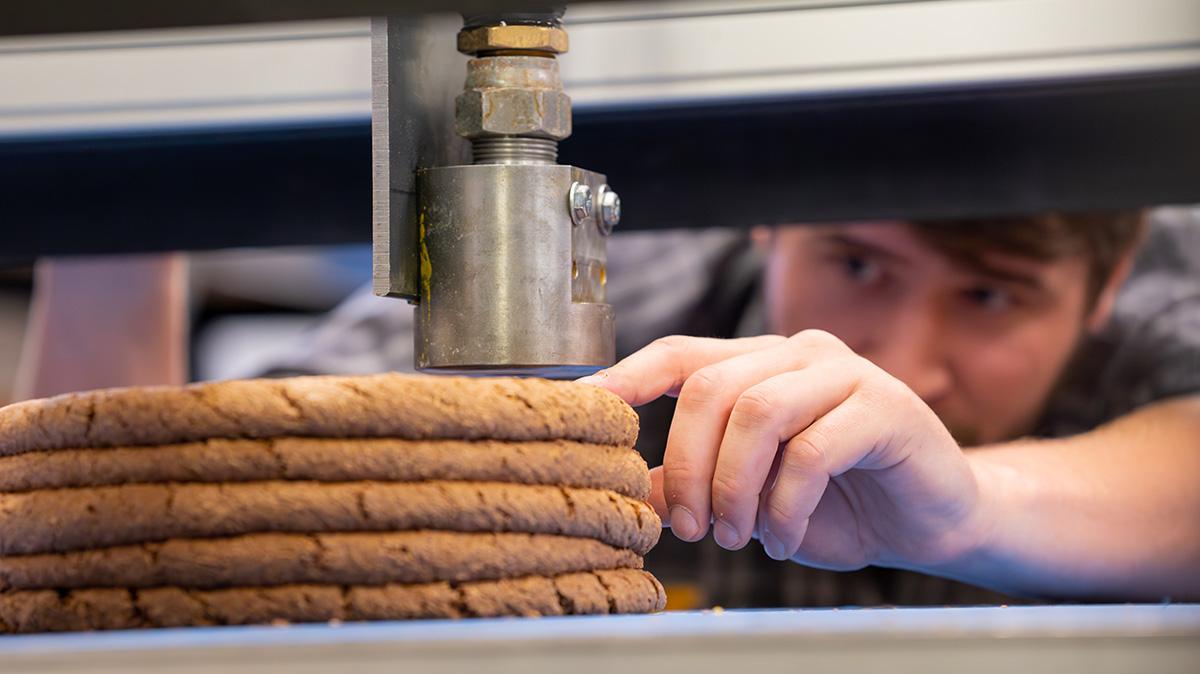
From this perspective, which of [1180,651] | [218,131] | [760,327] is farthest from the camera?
[760,327]

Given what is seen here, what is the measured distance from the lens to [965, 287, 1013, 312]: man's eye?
6.64 feet

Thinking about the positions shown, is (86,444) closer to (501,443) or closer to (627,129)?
(501,443)

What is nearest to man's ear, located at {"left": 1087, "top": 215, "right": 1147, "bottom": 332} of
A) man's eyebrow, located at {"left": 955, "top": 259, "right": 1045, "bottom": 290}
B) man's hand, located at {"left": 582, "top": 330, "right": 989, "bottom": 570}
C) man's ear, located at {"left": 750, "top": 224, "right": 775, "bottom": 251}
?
man's eyebrow, located at {"left": 955, "top": 259, "right": 1045, "bottom": 290}

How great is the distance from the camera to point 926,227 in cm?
208

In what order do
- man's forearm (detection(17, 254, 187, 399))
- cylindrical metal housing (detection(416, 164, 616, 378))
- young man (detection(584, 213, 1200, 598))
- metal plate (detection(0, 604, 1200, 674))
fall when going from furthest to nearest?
man's forearm (detection(17, 254, 187, 399)) → young man (detection(584, 213, 1200, 598)) → cylindrical metal housing (detection(416, 164, 616, 378)) → metal plate (detection(0, 604, 1200, 674))

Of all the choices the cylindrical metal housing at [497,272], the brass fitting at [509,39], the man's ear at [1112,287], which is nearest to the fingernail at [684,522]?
the cylindrical metal housing at [497,272]

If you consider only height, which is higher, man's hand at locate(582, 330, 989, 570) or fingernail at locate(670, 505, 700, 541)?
man's hand at locate(582, 330, 989, 570)

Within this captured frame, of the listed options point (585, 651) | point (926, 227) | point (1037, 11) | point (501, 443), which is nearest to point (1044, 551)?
point (1037, 11)

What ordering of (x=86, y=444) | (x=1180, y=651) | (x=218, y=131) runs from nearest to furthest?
(x=1180, y=651) < (x=86, y=444) < (x=218, y=131)

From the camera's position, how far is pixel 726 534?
2.29 ft

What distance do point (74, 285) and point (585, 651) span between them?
1947 millimetres

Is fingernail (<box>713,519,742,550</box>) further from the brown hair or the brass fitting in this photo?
the brown hair

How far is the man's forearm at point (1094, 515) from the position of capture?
3.32 ft

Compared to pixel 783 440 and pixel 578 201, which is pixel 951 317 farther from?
pixel 578 201
